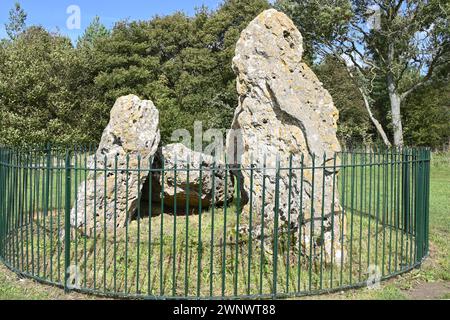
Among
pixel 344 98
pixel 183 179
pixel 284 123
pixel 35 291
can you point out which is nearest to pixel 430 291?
pixel 284 123

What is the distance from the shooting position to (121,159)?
7871 millimetres

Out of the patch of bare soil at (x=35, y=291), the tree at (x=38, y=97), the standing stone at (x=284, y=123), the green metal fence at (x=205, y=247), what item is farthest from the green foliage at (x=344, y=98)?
the patch of bare soil at (x=35, y=291)

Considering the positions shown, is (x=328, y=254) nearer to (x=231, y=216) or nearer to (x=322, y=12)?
(x=231, y=216)

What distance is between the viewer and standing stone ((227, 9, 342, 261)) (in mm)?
6645

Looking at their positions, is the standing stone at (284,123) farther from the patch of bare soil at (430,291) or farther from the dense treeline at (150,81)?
the dense treeline at (150,81)

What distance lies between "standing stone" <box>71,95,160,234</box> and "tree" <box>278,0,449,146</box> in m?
18.7

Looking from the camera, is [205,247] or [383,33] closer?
[205,247]

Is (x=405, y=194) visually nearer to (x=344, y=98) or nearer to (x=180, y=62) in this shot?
(x=180, y=62)

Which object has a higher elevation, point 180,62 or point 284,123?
point 180,62

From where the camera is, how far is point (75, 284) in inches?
229

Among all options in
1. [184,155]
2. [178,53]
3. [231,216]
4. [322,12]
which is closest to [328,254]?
[231,216]

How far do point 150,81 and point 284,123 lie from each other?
839 inches

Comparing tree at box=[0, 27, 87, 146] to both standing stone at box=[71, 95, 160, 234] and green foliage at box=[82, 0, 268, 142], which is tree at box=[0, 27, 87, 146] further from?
standing stone at box=[71, 95, 160, 234]

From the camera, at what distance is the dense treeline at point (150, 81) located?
74.5 ft
